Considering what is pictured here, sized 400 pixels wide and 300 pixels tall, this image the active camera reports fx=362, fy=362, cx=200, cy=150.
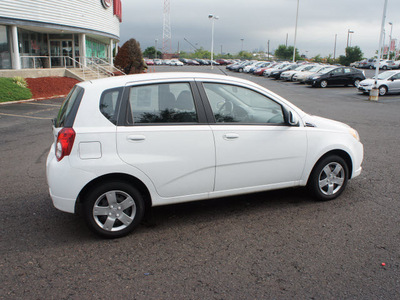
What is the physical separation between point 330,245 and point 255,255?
32.8 inches

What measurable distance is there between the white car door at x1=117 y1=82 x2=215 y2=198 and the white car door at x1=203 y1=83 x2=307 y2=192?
0.62 feet

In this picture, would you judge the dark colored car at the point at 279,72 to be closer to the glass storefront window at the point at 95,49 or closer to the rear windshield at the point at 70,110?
the glass storefront window at the point at 95,49

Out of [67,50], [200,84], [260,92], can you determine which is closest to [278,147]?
[260,92]

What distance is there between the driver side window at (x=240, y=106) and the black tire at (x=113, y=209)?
51.9 inches

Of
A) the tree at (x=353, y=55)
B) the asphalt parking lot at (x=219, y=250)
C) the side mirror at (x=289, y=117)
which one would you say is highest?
the tree at (x=353, y=55)

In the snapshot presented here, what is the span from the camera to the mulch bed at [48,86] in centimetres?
1934

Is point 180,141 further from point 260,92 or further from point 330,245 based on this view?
point 330,245

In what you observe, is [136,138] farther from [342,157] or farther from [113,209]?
[342,157]

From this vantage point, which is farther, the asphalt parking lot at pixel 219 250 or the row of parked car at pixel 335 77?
the row of parked car at pixel 335 77

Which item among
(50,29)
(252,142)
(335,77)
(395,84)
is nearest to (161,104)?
(252,142)

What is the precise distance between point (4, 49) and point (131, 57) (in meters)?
11.9

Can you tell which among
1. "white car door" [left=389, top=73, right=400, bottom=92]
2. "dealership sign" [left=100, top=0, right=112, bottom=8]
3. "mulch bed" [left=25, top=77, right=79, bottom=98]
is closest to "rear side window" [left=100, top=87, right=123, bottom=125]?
"mulch bed" [left=25, top=77, right=79, bottom=98]

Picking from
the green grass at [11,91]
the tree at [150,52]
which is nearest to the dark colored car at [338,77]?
the green grass at [11,91]

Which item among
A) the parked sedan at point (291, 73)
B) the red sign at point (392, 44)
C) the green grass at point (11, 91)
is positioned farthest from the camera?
the red sign at point (392, 44)
